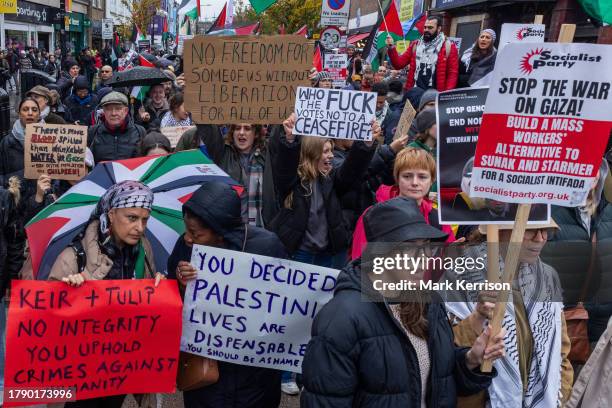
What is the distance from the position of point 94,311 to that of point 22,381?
418 millimetres

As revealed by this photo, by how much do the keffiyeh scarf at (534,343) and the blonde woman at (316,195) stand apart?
159cm

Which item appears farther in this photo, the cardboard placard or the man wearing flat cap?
the man wearing flat cap

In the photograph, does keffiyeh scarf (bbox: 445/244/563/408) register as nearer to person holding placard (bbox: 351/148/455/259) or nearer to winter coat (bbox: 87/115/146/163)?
person holding placard (bbox: 351/148/455/259)

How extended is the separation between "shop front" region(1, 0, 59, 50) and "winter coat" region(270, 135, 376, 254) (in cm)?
3166

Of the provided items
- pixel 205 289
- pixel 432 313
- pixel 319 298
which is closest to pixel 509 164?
pixel 432 313

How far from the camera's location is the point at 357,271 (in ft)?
7.59

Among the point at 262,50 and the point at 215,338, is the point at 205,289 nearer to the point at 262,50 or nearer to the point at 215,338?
the point at 215,338

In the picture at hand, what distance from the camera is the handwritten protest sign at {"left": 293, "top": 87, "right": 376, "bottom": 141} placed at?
432cm

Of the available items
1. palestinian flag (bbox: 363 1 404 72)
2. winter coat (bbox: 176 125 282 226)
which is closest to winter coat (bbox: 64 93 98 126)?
palestinian flag (bbox: 363 1 404 72)

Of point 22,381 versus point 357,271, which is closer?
point 357,271

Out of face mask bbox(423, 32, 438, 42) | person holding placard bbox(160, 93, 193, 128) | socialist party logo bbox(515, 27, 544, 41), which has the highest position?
face mask bbox(423, 32, 438, 42)

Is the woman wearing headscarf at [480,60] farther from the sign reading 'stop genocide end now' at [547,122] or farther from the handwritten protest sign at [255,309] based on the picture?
the sign reading 'stop genocide end now' at [547,122]

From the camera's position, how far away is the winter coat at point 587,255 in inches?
134

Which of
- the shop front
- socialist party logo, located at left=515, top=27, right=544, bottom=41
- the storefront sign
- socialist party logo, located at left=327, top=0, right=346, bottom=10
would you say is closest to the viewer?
socialist party logo, located at left=515, top=27, right=544, bottom=41
